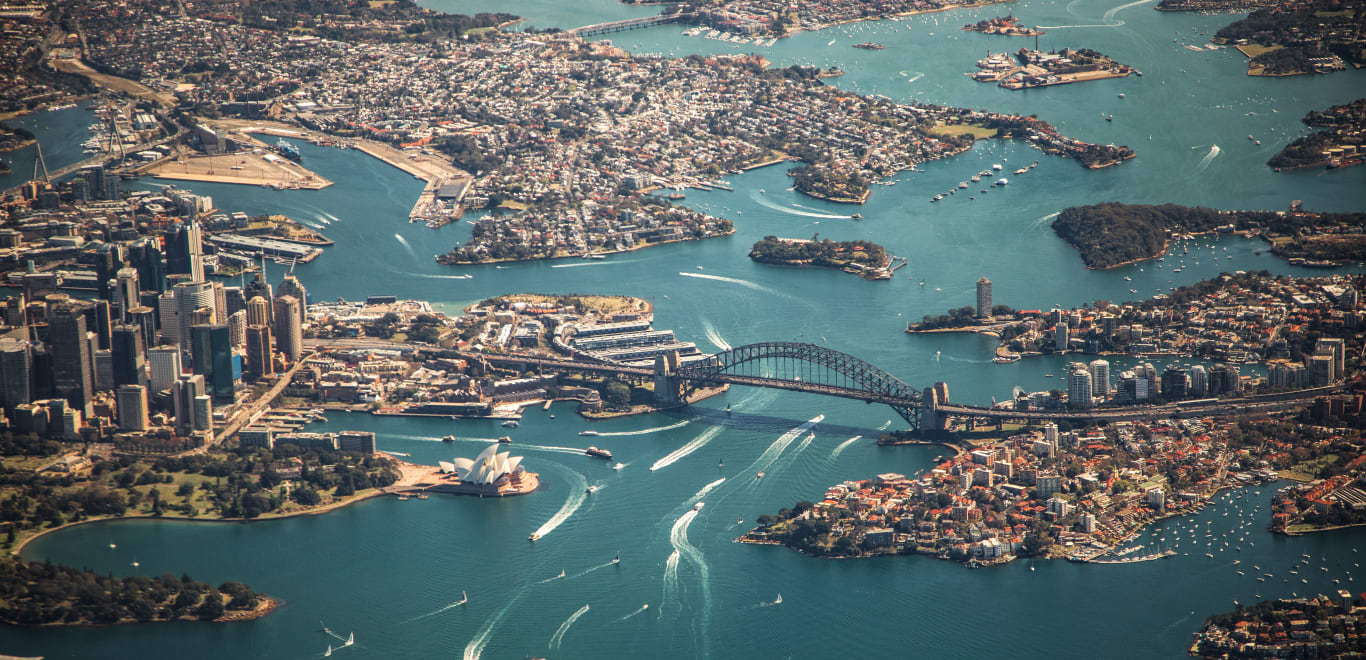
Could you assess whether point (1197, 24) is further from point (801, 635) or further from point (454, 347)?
point (801, 635)

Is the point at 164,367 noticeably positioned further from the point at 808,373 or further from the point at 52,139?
the point at 52,139

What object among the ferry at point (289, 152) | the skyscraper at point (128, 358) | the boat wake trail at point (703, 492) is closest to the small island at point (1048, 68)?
the ferry at point (289, 152)

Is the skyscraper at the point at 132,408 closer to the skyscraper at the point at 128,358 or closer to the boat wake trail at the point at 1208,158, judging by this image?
the skyscraper at the point at 128,358

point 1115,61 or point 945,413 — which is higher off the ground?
point 1115,61

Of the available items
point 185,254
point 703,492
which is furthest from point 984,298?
point 185,254

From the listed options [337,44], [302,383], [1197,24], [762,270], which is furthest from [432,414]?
[1197,24]

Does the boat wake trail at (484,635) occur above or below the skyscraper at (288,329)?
below
